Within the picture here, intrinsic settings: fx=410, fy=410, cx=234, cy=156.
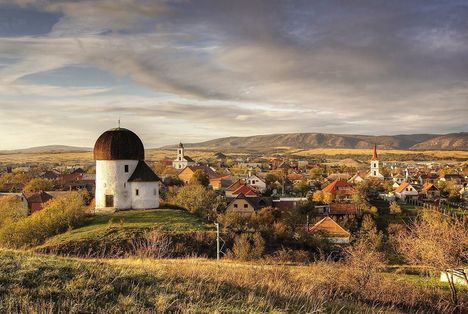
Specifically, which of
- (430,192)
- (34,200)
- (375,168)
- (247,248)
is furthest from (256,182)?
(247,248)

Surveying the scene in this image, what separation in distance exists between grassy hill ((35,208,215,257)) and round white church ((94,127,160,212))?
1697mm

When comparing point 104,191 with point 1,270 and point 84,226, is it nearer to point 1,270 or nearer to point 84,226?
point 84,226

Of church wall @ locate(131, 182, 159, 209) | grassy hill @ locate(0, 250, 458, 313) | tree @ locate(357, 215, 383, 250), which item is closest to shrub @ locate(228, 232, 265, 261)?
church wall @ locate(131, 182, 159, 209)

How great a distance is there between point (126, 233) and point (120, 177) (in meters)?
7.81

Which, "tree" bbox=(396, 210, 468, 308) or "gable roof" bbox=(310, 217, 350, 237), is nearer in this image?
"tree" bbox=(396, 210, 468, 308)

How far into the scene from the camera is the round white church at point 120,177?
30.8 m

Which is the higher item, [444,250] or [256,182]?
[444,250]

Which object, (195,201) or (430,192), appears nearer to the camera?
(195,201)

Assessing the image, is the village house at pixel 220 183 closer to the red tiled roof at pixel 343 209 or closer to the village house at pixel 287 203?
the village house at pixel 287 203

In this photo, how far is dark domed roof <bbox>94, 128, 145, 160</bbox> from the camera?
101 feet

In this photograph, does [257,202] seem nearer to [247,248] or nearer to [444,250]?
[247,248]

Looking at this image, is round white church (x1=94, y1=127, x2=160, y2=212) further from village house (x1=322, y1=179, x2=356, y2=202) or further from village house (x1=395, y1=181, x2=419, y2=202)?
village house (x1=395, y1=181, x2=419, y2=202)

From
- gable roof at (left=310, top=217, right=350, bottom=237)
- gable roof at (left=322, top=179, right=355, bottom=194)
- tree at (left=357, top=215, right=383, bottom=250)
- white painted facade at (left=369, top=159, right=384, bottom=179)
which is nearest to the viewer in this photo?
tree at (left=357, top=215, right=383, bottom=250)

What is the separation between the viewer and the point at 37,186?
61469 mm
